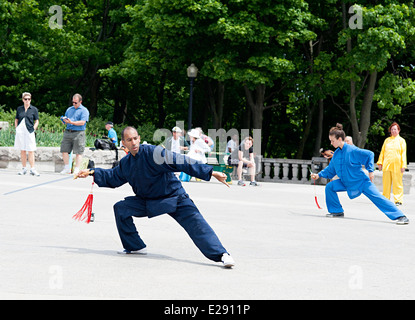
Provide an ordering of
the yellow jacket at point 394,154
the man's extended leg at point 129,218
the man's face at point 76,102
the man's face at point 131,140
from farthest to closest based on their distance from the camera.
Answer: the man's face at point 76,102, the yellow jacket at point 394,154, the man's extended leg at point 129,218, the man's face at point 131,140

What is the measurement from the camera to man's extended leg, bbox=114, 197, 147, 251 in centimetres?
740

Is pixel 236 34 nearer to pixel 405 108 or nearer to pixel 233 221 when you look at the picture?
pixel 405 108

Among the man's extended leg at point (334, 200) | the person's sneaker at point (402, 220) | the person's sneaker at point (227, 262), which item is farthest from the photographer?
the man's extended leg at point (334, 200)

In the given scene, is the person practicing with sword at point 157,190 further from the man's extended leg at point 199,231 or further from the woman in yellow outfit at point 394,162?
the woman in yellow outfit at point 394,162

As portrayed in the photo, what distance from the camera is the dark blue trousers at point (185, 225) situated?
278 inches

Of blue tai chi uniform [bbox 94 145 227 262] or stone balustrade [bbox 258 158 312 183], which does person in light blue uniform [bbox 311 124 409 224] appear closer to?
blue tai chi uniform [bbox 94 145 227 262]

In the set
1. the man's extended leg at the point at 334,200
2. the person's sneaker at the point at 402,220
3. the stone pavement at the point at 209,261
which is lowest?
the stone pavement at the point at 209,261

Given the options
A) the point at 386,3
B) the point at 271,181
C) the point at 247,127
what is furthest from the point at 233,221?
the point at 247,127

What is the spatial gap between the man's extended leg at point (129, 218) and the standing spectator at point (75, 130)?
9.99 metres

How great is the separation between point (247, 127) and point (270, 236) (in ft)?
88.3

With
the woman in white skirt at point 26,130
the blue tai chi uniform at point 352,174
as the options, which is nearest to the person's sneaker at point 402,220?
the blue tai chi uniform at point 352,174

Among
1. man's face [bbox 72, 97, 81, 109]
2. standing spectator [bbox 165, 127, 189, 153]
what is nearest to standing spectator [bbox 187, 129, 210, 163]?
standing spectator [bbox 165, 127, 189, 153]

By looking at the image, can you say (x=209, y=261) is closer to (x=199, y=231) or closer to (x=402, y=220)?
(x=199, y=231)

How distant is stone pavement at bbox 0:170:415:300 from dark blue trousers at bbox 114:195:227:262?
154 millimetres
